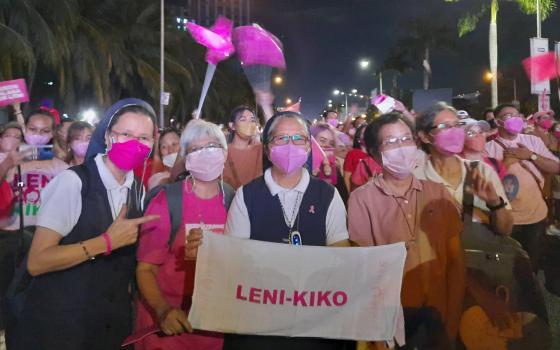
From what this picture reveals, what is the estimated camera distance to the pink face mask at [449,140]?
352cm

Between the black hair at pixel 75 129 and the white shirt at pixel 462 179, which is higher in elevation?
the black hair at pixel 75 129

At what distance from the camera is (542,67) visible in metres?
12.8

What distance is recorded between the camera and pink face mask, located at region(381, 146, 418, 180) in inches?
125

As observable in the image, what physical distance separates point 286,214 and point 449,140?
1402 millimetres

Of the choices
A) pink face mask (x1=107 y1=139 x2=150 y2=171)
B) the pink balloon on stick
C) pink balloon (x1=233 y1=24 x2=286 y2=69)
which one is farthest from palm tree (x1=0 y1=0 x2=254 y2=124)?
pink face mask (x1=107 y1=139 x2=150 y2=171)

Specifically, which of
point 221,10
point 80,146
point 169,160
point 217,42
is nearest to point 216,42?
point 217,42

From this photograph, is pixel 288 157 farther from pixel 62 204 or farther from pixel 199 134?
pixel 62 204

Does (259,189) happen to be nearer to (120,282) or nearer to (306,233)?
(306,233)

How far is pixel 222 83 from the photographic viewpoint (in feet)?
125

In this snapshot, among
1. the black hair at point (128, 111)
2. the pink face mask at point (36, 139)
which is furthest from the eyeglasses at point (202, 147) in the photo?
the pink face mask at point (36, 139)

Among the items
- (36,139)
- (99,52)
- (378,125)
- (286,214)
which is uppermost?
(99,52)

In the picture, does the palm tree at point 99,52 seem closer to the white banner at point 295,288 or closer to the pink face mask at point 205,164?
the pink face mask at point 205,164

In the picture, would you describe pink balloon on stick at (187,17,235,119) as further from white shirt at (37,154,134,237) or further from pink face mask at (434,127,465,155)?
white shirt at (37,154,134,237)

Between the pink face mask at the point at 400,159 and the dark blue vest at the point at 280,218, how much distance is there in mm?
616
